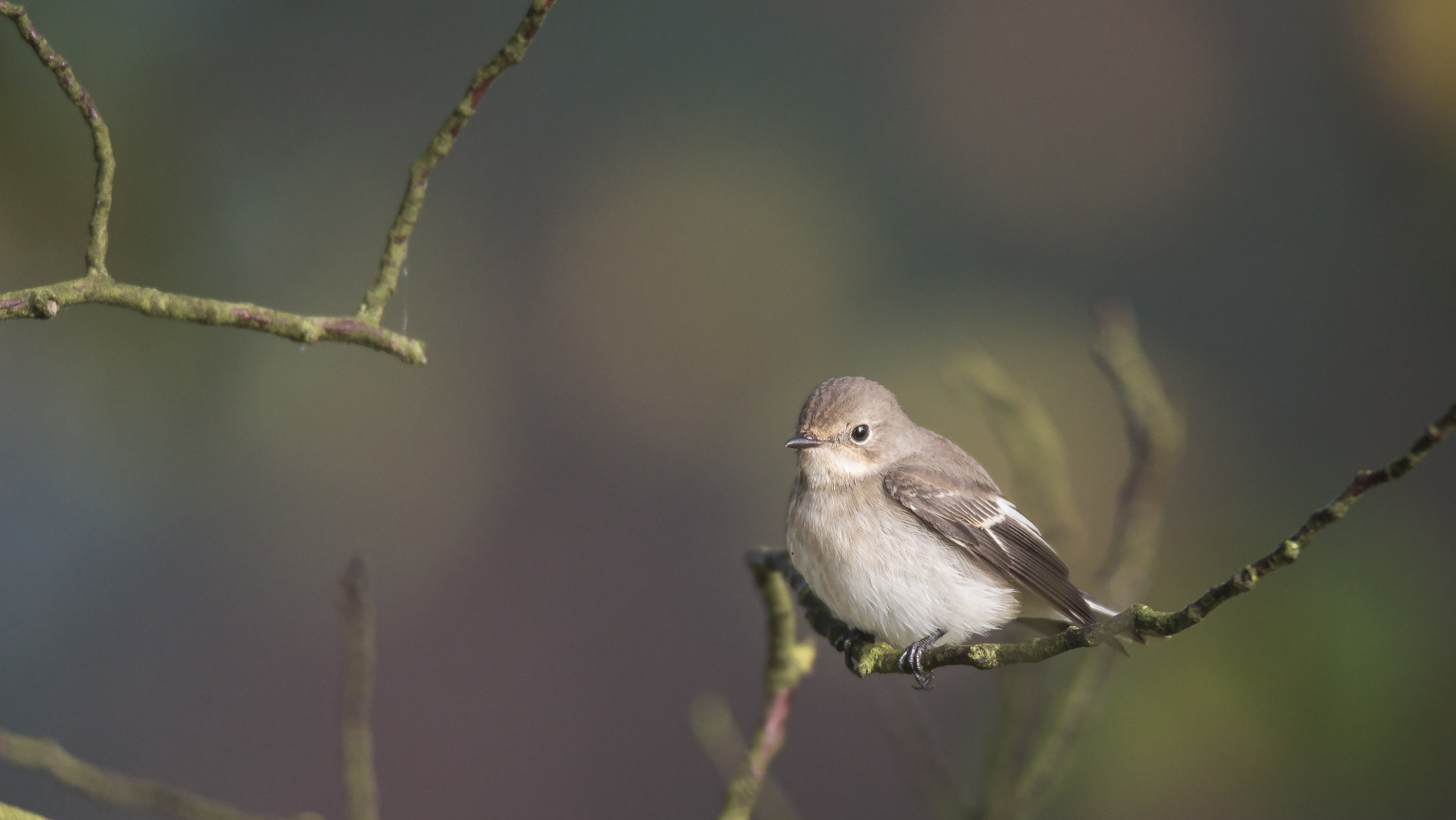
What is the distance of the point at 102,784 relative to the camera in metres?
0.71

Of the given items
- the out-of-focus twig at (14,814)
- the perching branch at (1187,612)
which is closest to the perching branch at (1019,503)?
the perching branch at (1187,612)

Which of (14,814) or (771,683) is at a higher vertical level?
(771,683)

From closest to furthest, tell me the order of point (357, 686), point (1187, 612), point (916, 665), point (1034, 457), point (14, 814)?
point (1187, 612) → point (14, 814) → point (916, 665) → point (357, 686) → point (1034, 457)

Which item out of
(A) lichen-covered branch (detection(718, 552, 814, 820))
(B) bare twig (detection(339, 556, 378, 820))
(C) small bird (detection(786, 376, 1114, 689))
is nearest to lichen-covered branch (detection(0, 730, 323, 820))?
(B) bare twig (detection(339, 556, 378, 820))

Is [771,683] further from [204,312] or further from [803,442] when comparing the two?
[204,312]

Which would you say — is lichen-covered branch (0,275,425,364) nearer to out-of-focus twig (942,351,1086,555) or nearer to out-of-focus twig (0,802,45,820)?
out-of-focus twig (0,802,45,820)

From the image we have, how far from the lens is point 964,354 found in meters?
1.03

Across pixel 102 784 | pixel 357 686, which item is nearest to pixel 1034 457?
pixel 357 686

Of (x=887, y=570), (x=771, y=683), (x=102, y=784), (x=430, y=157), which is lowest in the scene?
(x=102, y=784)

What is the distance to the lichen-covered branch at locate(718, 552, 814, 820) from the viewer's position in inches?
32.0

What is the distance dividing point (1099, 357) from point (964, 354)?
126 millimetres

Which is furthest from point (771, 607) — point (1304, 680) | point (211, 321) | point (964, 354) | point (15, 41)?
point (15, 41)

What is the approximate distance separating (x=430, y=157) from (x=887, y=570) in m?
0.45

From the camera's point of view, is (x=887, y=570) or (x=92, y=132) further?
(x=887, y=570)
